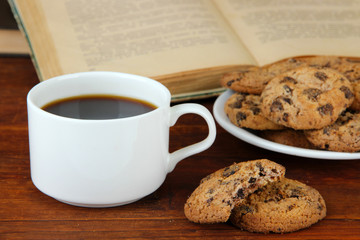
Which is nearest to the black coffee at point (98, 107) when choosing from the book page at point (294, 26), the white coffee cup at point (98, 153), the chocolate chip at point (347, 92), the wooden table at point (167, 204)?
the white coffee cup at point (98, 153)

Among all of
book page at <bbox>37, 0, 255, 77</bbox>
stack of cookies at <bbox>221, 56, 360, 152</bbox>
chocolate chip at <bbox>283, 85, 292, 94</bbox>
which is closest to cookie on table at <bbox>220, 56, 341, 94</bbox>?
stack of cookies at <bbox>221, 56, 360, 152</bbox>

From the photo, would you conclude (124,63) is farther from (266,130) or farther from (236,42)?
(266,130)

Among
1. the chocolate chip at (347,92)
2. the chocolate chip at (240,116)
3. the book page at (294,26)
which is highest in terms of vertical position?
Answer: the chocolate chip at (347,92)

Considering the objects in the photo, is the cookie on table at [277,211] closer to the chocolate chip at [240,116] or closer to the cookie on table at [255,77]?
the chocolate chip at [240,116]

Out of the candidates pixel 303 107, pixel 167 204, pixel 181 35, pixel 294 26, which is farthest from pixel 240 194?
pixel 294 26

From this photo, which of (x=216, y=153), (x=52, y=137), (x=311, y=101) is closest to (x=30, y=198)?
(x=52, y=137)

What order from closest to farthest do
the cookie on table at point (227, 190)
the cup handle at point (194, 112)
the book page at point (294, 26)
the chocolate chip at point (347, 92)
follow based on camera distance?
the cookie on table at point (227, 190) → the cup handle at point (194, 112) → the chocolate chip at point (347, 92) → the book page at point (294, 26)

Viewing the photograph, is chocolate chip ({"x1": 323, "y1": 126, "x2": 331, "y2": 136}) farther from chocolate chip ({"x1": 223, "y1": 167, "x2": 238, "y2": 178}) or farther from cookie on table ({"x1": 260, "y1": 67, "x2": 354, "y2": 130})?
chocolate chip ({"x1": 223, "y1": 167, "x2": 238, "y2": 178})

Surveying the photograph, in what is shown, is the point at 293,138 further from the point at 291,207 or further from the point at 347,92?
the point at 291,207
